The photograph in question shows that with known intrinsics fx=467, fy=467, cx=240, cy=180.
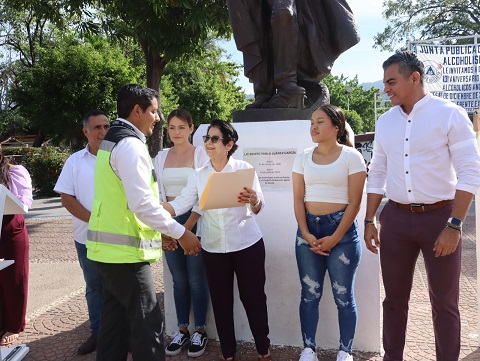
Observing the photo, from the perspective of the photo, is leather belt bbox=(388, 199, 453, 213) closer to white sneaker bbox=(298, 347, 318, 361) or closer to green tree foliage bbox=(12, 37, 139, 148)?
white sneaker bbox=(298, 347, 318, 361)

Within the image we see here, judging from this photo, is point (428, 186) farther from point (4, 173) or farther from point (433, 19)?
point (433, 19)

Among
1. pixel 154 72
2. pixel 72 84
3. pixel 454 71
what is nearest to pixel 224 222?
pixel 154 72

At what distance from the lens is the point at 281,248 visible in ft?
12.5

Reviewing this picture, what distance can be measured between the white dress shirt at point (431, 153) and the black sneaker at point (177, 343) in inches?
82.4

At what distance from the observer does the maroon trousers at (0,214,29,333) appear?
13.0 ft

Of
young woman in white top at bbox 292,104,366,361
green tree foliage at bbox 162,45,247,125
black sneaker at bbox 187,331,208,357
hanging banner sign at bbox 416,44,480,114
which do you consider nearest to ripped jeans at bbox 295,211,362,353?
young woman in white top at bbox 292,104,366,361

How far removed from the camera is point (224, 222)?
336 centimetres

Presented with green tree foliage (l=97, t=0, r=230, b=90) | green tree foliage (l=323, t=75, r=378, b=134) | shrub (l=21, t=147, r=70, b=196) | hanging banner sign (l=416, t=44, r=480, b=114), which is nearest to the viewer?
green tree foliage (l=97, t=0, r=230, b=90)

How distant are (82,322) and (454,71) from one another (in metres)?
11.8

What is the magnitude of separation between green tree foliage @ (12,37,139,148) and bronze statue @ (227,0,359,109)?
15.6m

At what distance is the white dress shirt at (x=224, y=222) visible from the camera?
3.35 meters

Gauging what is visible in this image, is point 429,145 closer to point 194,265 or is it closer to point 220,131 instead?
point 220,131

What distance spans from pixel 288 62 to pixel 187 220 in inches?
63.1

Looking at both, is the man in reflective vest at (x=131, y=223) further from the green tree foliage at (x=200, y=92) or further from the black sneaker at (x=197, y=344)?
the green tree foliage at (x=200, y=92)
